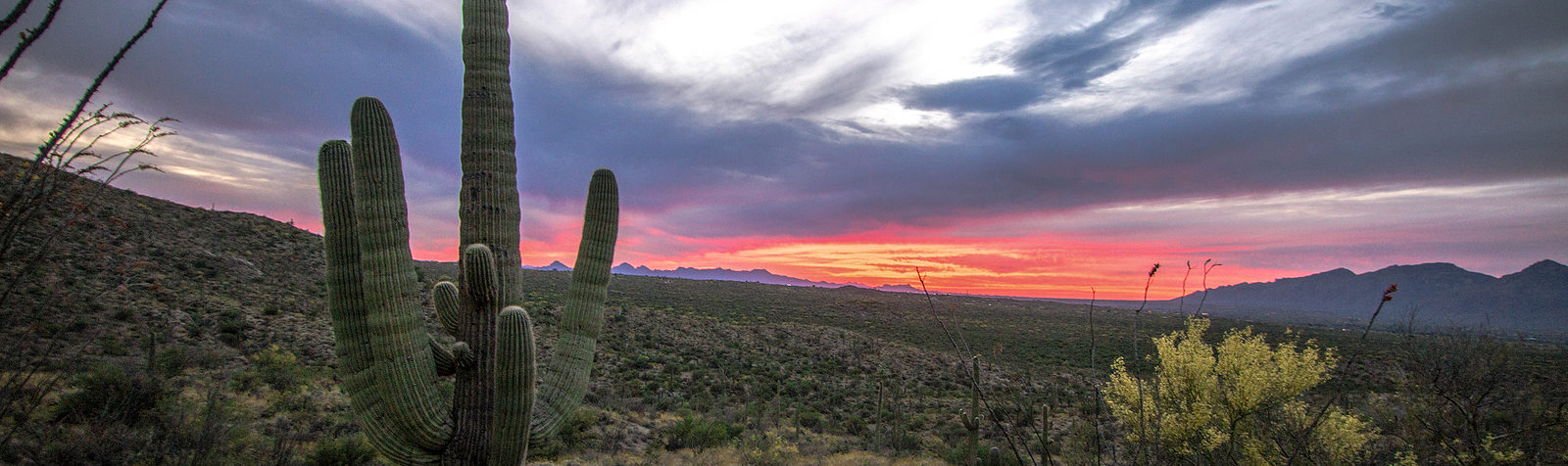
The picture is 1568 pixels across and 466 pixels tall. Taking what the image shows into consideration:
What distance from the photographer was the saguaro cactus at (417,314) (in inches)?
187

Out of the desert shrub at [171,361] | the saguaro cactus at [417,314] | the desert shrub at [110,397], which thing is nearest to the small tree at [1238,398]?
the saguaro cactus at [417,314]

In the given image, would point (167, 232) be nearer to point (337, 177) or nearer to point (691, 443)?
point (691, 443)

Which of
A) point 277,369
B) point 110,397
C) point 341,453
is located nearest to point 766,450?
point 341,453

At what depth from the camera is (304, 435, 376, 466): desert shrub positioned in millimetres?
8906

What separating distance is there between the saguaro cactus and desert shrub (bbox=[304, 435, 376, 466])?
18.5 feet

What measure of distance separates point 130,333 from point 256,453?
354 inches

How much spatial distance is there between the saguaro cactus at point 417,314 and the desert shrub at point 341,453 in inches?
222

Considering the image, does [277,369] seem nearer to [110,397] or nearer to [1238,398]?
[110,397]

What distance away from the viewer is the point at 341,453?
907 cm

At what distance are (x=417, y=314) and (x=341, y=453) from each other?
610 cm

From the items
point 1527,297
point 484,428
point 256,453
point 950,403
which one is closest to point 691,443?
point 256,453

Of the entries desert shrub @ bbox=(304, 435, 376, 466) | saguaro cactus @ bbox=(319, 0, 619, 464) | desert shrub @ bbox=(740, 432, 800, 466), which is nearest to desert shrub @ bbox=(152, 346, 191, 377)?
desert shrub @ bbox=(304, 435, 376, 466)

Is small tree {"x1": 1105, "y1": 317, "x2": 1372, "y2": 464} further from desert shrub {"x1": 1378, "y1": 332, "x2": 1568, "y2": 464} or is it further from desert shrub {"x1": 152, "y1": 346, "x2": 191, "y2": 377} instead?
desert shrub {"x1": 152, "y1": 346, "x2": 191, "y2": 377}

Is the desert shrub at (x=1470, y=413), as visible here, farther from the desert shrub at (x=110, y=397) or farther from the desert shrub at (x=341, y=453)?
the desert shrub at (x=110, y=397)
